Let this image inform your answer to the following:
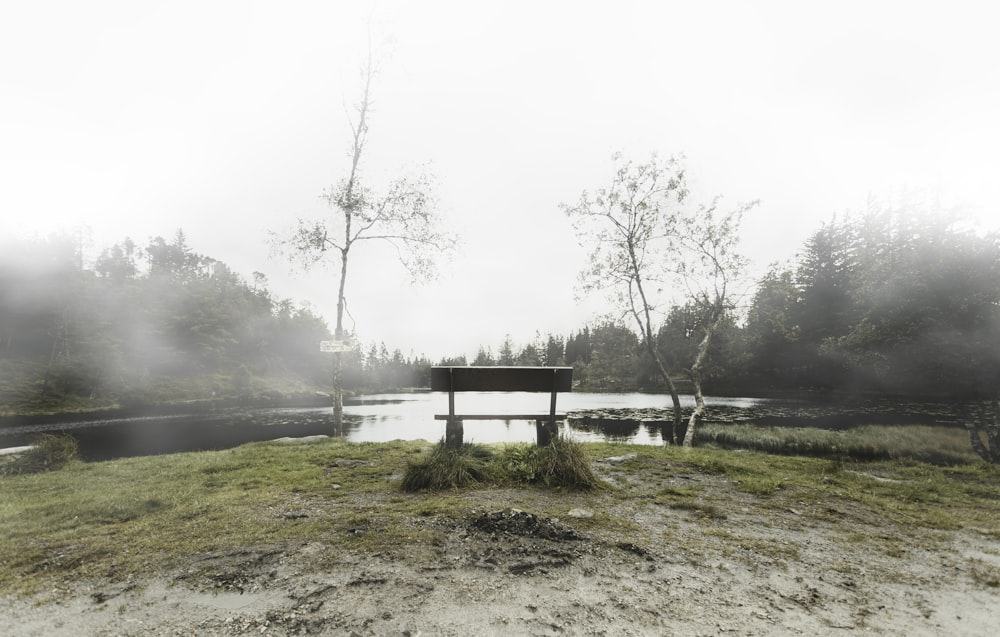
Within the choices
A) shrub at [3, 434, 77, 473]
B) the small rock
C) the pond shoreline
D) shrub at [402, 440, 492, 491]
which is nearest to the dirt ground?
shrub at [402, 440, 492, 491]

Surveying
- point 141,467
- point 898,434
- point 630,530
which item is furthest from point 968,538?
point 898,434

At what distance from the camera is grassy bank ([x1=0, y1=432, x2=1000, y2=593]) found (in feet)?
15.2

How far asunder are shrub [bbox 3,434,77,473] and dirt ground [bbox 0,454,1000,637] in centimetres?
1138

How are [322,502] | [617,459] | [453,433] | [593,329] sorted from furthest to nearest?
[593,329] < [617,459] < [453,433] < [322,502]

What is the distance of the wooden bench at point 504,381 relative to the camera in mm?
8453

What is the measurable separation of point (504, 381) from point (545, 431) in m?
1.39

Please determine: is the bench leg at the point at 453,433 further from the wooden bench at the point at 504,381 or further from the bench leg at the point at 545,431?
the bench leg at the point at 545,431

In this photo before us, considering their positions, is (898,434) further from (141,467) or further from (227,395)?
(227,395)

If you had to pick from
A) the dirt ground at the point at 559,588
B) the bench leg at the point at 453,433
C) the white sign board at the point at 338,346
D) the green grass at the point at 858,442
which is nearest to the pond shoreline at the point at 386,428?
the green grass at the point at 858,442

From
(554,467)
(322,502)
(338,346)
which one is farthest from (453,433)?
(338,346)

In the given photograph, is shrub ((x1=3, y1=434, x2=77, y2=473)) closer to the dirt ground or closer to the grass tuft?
the dirt ground

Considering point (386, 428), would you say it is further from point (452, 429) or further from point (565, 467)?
point (565, 467)

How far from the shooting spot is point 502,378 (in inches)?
353

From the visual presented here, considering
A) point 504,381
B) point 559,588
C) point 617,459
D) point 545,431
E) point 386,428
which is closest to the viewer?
point 559,588
